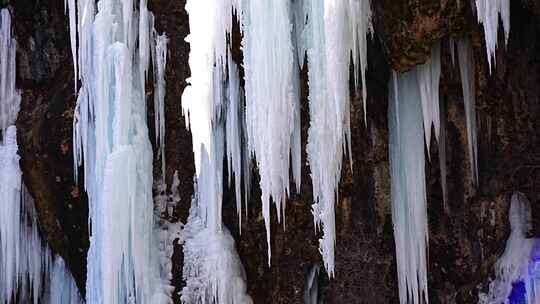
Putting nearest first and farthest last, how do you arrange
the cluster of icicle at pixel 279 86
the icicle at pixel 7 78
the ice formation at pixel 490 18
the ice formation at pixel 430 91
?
the ice formation at pixel 490 18 → the cluster of icicle at pixel 279 86 → the ice formation at pixel 430 91 → the icicle at pixel 7 78

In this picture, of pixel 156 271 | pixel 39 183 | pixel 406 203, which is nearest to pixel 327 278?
pixel 406 203

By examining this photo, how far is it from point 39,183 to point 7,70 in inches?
45.4

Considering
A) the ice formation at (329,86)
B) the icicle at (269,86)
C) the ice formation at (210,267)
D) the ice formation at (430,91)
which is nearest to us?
the ice formation at (329,86)

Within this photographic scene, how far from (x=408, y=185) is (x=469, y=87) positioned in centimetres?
95

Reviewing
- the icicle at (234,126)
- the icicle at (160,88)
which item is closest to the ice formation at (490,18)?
the icicle at (234,126)

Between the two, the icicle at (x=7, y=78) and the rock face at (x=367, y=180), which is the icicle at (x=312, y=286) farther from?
the icicle at (x=7, y=78)

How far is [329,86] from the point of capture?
704 centimetres

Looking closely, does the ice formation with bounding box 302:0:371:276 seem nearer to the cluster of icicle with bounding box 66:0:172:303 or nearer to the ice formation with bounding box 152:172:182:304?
the ice formation with bounding box 152:172:182:304

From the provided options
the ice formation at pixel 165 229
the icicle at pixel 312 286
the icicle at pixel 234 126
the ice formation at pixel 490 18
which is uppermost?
the ice formation at pixel 490 18

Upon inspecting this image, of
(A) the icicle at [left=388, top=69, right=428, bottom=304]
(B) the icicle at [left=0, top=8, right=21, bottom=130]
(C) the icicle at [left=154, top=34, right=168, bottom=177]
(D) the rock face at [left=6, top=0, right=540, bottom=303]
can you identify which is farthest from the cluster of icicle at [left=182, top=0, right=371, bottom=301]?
(B) the icicle at [left=0, top=8, right=21, bottom=130]

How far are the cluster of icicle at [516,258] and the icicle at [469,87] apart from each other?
64 centimetres

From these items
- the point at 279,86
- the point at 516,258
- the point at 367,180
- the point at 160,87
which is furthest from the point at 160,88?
the point at 516,258

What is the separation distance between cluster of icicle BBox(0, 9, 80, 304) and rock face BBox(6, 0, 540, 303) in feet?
0.49

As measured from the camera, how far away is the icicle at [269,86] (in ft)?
23.5
